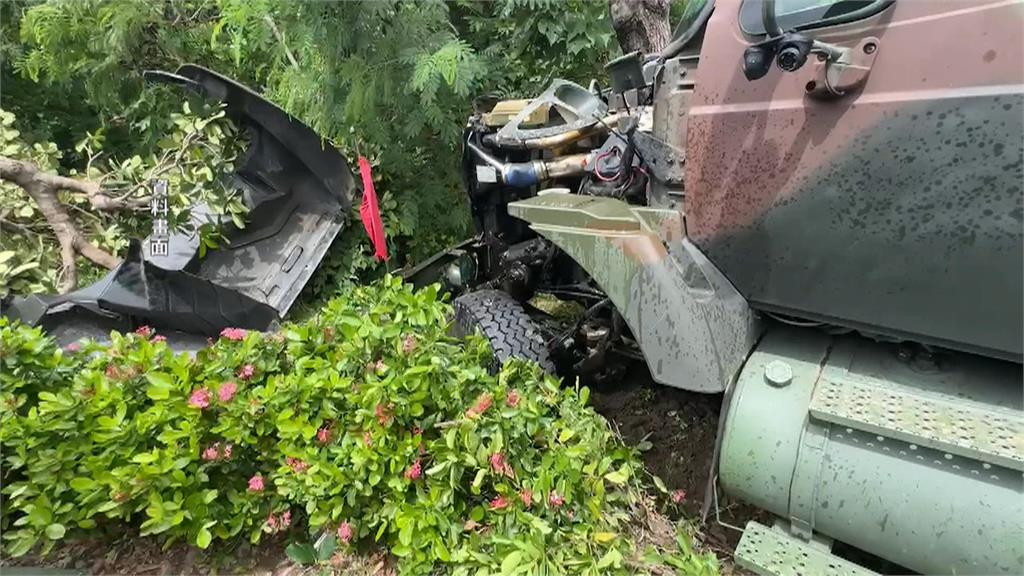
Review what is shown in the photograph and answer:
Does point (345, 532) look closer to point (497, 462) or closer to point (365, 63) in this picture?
point (497, 462)

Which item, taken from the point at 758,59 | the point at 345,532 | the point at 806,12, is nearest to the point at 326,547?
the point at 345,532

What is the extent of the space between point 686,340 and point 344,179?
2.53 metres

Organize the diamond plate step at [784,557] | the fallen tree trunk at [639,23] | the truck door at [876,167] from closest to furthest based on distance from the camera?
the truck door at [876,167]
the diamond plate step at [784,557]
the fallen tree trunk at [639,23]

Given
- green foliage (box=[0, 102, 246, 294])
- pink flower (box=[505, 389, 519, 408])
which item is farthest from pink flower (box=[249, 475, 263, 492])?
green foliage (box=[0, 102, 246, 294])

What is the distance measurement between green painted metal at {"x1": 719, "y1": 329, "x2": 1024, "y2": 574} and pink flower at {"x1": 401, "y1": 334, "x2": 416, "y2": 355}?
1.14 m

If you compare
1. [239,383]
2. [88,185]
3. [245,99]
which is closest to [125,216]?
[88,185]

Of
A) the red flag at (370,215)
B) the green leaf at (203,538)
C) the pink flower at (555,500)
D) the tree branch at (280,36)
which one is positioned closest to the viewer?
the pink flower at (555,500)

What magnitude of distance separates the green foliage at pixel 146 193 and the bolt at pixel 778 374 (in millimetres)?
2960

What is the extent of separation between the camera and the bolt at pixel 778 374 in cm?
196

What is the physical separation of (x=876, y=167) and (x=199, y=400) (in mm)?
2233

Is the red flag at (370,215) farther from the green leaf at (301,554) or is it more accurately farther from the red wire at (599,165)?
the green leaf at (301,554)

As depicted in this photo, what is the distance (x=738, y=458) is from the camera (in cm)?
198

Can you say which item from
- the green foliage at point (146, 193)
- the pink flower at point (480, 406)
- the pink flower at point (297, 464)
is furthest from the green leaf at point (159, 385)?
the green foliage at point (146, 193)

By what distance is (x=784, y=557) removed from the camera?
1.89 meters
